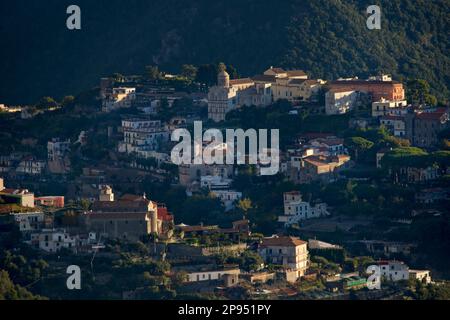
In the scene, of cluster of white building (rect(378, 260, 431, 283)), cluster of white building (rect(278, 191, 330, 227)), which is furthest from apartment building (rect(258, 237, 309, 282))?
cluster of white building (rect(278, 191, 330, 227))

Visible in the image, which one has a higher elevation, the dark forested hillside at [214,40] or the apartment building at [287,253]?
the dark forested hillside at [214,40]

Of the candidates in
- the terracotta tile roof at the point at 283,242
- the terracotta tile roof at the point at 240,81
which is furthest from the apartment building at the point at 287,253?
the terracotta tile roof at the point at 240,81

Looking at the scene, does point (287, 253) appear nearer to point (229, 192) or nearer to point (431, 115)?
point (229, 192)

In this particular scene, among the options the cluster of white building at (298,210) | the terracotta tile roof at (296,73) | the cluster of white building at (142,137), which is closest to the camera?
the cluster of white building at (298,210)

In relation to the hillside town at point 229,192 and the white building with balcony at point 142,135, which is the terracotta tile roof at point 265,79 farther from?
the white building with balcony at point 142,135

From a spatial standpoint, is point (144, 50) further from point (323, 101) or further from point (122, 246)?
point (122, 246)

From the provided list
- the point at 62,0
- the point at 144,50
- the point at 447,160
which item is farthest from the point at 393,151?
the point at 62,0

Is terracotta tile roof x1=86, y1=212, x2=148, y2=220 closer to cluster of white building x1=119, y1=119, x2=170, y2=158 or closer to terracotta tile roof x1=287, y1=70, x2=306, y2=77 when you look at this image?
cluster of white building x1=119, y1=119, x2=170, y2=158
